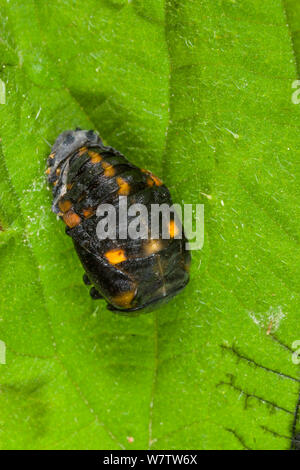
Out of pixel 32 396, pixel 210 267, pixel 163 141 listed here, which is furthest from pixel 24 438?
pixel 163 141

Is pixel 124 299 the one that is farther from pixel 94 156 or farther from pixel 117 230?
pixel 94 156

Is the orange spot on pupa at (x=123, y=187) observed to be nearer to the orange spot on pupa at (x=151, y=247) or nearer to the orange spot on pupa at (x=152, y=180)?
the orange spot on pupa at (x=152, y=180)

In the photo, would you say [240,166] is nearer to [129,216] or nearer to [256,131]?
[256,131]

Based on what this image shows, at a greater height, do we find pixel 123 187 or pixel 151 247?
pixel 123 187

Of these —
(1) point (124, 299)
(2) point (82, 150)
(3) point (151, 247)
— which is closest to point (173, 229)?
(3) point (151, 247)

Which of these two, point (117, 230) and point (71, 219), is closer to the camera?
point (117, 230)

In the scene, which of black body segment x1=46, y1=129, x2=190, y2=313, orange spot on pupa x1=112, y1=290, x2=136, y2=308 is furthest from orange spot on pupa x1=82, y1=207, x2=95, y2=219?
orange spot on pupa x1=112, y1=290, x2=136, y2=308

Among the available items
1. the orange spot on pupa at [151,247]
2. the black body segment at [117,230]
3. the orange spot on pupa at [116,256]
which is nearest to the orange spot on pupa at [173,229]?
the black body segment at [117,230]

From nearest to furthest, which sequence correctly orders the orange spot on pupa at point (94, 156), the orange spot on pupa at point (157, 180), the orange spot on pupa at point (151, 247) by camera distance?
1. the orange spot on pupa at point (151, 247)
2. the orange spot on pupa at point (94, 156)
3. the orange spot on pupa at point (157, 180)
